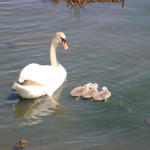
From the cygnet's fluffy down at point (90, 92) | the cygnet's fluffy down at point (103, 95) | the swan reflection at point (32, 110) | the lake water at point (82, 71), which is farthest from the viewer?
the cygnet's fluffy down at point (90, 92)

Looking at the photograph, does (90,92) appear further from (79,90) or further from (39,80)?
(39,80)

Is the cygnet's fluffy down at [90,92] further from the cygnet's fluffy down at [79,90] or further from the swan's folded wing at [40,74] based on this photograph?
the swan's folded wing at [40,74]

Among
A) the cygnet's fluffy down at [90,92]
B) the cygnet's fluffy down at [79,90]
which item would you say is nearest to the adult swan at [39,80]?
the cygnet's fluffy down at [79,90]

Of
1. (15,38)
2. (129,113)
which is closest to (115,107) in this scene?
(129,113)

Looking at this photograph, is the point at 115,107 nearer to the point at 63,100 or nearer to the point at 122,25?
the point at 63,100

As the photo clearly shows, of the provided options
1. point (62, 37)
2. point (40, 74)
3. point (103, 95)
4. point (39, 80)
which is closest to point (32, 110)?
point (39, 80)

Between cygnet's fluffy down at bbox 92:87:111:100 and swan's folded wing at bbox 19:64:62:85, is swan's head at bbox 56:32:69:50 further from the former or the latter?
cygnet's fluffy down at bbox 92:87:111:100

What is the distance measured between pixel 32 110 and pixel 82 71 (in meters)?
1.93

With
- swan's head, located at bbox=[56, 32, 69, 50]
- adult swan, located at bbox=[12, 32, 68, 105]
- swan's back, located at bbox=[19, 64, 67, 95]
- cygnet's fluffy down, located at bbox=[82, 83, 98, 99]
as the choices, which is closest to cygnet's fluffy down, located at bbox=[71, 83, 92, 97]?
cygnet's fluffy down, located at bbox=[82, 83, 98, 99]

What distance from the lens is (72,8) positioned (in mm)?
13438

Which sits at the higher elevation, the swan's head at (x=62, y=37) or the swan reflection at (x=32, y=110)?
the swan's head at (x=62, y=37)

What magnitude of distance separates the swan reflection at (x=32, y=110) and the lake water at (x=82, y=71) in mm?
20

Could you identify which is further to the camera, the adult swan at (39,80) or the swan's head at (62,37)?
the swan's head at (62,37)

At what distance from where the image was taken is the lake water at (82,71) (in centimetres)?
683
